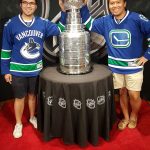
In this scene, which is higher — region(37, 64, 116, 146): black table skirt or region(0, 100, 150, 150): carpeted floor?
region(37, 64, 116, 146): black table skirt

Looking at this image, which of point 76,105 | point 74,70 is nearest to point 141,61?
point 74,70

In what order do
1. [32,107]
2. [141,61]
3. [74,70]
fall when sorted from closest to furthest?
[74,70] < [141,61] < [32,107]

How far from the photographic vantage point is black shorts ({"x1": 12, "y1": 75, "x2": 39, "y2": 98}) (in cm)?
236

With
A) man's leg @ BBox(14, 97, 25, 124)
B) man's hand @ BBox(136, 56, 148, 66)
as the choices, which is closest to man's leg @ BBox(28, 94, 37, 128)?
man's leg @ BBox(14, 97, 25, 124)

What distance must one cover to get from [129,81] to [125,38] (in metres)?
0.40

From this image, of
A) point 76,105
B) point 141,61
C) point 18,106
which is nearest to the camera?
point 76,105

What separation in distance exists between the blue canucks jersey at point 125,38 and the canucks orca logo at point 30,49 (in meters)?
0.56

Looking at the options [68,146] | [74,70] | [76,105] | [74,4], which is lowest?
[68,146]

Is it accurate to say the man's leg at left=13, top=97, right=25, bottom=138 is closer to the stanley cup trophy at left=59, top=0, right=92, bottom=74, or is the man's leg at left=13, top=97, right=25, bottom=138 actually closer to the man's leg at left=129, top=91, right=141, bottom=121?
the stanley cup trophy at left=59, top=0, right=92, bottom=74

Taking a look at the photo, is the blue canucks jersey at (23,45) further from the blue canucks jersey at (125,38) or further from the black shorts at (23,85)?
the blue canucks jersey at (125,38)

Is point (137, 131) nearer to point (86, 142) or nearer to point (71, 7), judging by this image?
point (86, 142)

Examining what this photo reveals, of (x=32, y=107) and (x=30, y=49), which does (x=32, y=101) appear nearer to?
(x=32, y=107)

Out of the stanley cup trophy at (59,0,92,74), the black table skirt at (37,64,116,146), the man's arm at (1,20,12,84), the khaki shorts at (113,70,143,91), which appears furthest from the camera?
the khaki shorts at (113,70,143,91)

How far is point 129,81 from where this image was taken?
244cm
